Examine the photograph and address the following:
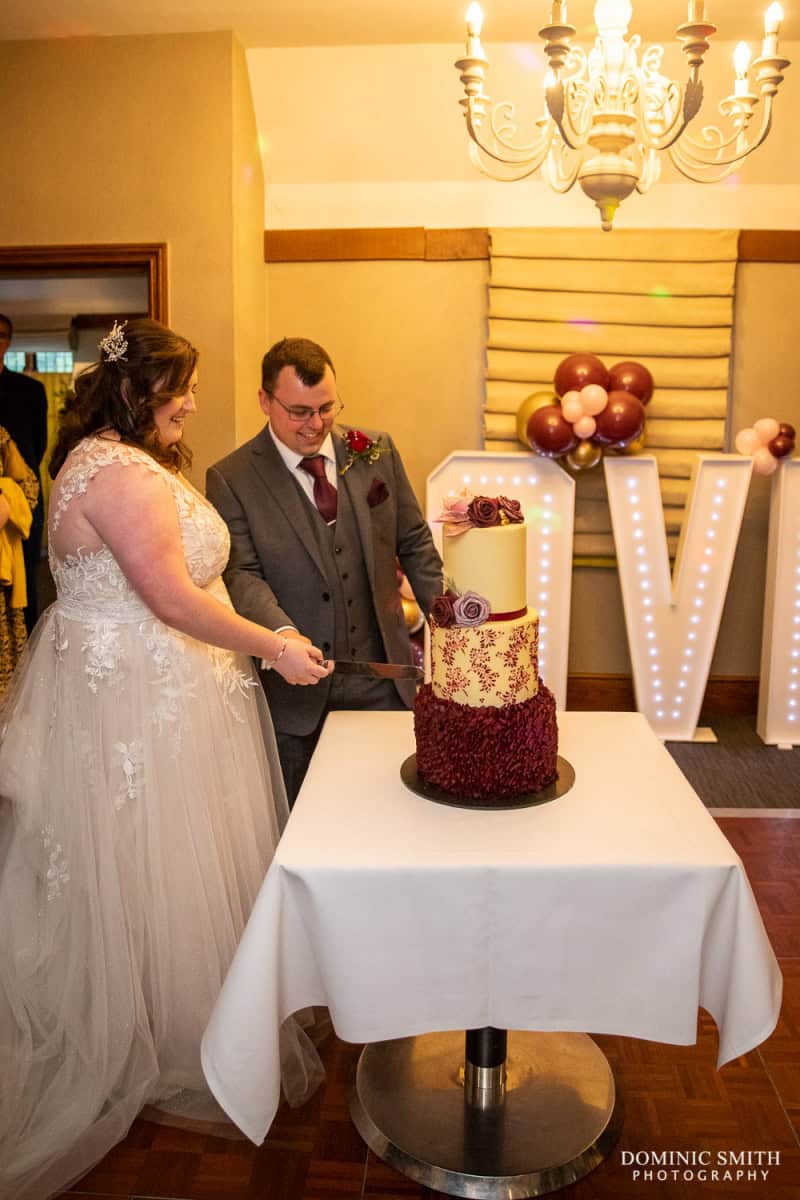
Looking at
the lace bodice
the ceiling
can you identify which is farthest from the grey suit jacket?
the ceiling

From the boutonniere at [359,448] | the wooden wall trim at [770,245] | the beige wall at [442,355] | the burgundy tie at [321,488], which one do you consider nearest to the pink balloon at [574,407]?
the beige wall at [442,355]

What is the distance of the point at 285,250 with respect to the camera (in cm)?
492

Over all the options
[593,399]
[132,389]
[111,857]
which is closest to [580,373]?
[593,399]

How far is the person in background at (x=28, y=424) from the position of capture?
4918 mm

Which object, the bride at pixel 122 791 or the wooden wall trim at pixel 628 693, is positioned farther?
the wooden wall trim at pixel 628 693

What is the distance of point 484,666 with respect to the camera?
1856mm

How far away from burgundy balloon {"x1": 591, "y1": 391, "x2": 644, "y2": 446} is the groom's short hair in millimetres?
2038

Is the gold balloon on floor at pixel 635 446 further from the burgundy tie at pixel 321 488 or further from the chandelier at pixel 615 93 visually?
the burgundy tie at pixel 321 488

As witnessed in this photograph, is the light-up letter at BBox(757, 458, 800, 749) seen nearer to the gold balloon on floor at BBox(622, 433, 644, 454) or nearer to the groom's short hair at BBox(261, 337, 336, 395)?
the gold balloon on floor at BBox(622, 433, 644, 454)

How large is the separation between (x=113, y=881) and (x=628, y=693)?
3.48 m

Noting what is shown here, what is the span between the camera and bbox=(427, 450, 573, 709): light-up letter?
4590 mm

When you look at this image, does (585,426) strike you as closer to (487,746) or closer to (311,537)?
(311,537)

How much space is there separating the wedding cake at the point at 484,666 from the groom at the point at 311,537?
87 cm

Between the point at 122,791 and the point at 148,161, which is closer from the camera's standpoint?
the point at 122,791
